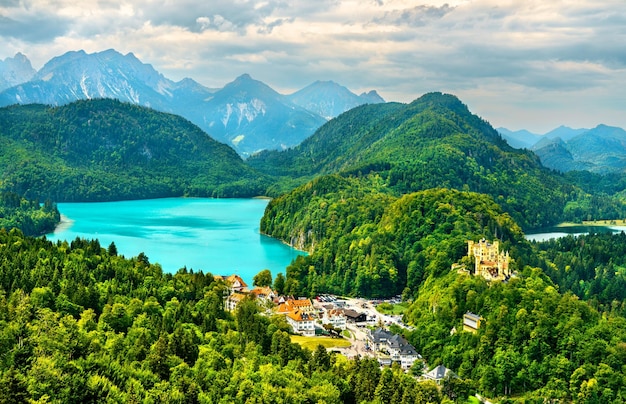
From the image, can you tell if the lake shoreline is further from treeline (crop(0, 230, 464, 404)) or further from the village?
treeline (crop(0, 230, 464, 404))

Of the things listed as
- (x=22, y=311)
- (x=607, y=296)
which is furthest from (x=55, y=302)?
(x=607, y=296)

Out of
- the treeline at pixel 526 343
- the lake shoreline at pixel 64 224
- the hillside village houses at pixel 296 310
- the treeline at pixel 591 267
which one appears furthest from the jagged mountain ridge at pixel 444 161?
the treeline at pixel 526 343

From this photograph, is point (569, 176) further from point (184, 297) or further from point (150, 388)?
point (150, 388)

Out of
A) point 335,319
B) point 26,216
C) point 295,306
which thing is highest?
point 26,216

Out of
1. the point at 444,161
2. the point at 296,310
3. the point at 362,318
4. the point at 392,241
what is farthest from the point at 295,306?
→ the point at 444,161

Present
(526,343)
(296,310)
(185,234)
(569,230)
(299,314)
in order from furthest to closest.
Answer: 1. (569,230)
2. (185,234)
3. (296,310)
4. (299,314)
5. (526,343)

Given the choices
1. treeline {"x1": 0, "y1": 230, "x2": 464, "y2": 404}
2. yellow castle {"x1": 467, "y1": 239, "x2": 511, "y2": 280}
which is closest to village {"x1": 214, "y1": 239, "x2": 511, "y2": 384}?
yellow castle {"x1": 467, "y1": 239, "x2": 511, "y2": 280}

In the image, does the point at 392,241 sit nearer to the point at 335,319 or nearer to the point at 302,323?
the point at 335,319
